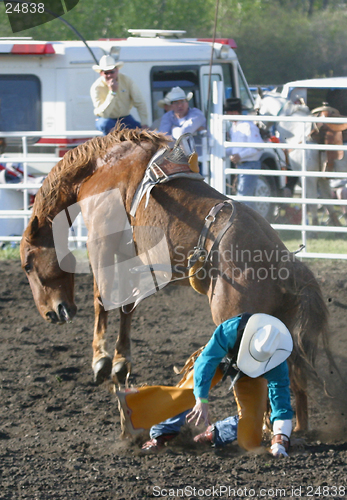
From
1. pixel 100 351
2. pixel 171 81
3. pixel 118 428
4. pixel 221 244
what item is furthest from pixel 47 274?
pixel 171 81

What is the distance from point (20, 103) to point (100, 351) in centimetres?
539

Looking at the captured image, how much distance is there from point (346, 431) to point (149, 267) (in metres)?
1.52

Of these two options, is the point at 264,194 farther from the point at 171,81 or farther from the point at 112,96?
the point at 112,96

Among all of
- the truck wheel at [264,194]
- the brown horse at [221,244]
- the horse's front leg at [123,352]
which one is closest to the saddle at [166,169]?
the brown horse at [221,244]

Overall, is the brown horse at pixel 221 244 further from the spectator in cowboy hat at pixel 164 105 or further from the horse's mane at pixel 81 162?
the spectator in cowboy hat at pixel 164 105

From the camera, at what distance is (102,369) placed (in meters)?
4.16

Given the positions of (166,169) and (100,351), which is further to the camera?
(100,351)

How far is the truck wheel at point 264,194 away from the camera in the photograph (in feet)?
27.7

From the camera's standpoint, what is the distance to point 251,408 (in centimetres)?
315

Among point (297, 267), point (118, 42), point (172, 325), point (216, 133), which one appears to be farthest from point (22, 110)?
point (297, 267)

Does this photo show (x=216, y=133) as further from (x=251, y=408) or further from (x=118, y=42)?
(x=251, y=408)

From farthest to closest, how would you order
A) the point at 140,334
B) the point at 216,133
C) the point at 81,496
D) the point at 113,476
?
the point at 216,133, the point at 140,334, the point at 113,476, the point at 81,496

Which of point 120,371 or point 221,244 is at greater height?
point 221,244

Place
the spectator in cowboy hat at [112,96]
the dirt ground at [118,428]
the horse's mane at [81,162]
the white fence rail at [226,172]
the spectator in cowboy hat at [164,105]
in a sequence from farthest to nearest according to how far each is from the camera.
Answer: the spectator in cowboy hat at [164,105] → the spectator in cowboy hat at [112,96] → the white fence rail at [226,172] → the horse's mane at [81,162] → the dirt ground at [118,428]
